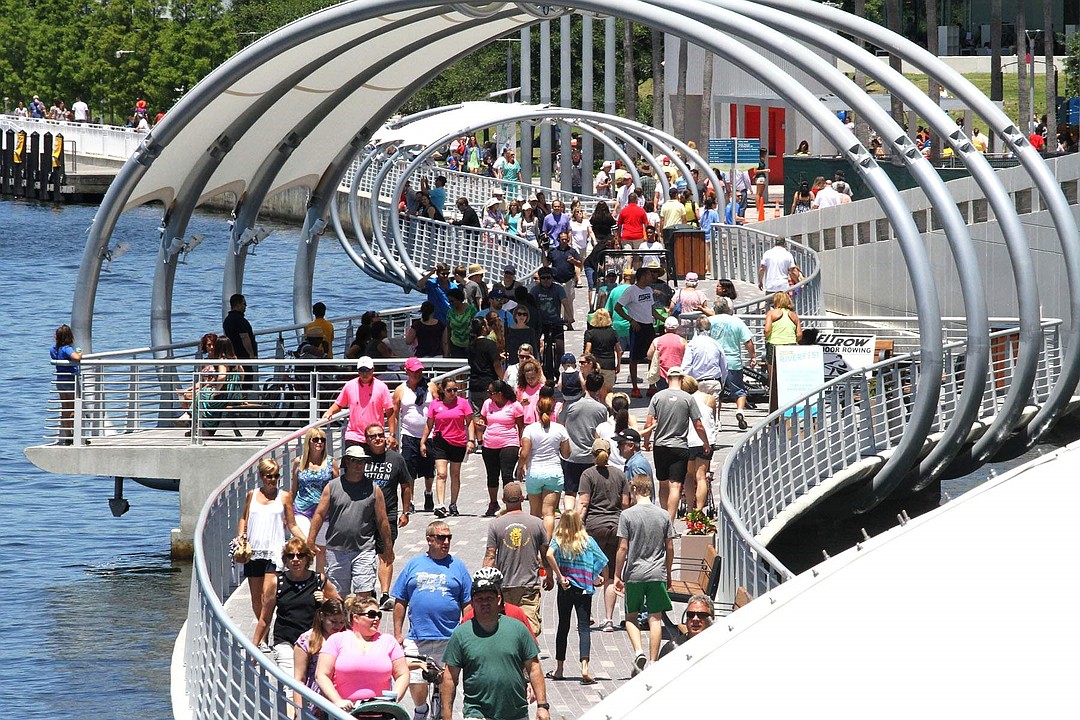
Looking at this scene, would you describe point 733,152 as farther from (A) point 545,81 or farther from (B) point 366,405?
(B) point 366,405

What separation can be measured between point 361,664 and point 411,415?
7.17 meters

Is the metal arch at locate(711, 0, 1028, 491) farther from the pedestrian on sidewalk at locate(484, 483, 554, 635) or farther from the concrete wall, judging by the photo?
the pedestrian on sidewalk at locate(484, 483, 554, 635)

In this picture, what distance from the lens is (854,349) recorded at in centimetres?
2162

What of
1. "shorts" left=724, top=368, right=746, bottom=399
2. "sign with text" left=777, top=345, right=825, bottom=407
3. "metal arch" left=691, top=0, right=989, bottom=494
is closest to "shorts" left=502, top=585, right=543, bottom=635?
"sign with text" left=777, top=345, right=825, bottom=407

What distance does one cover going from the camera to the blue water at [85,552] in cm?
1842

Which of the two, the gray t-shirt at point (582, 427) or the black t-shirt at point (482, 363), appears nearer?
the gray t-shirt at point (582, 427)

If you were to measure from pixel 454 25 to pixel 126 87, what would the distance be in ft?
258

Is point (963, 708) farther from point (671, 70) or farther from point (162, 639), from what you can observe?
point (671, 70)

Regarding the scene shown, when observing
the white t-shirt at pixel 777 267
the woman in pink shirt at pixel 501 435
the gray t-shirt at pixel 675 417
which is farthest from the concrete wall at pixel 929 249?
the woman in pink shirt at pixel 501 435

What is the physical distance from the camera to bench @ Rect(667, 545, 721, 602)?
13727 mm

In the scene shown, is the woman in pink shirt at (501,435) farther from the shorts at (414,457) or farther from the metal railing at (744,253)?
the metal railing at (744,253)

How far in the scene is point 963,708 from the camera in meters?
5.77

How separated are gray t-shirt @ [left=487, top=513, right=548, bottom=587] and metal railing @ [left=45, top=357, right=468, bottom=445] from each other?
7275 mm

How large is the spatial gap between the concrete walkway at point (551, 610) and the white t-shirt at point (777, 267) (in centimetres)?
741
